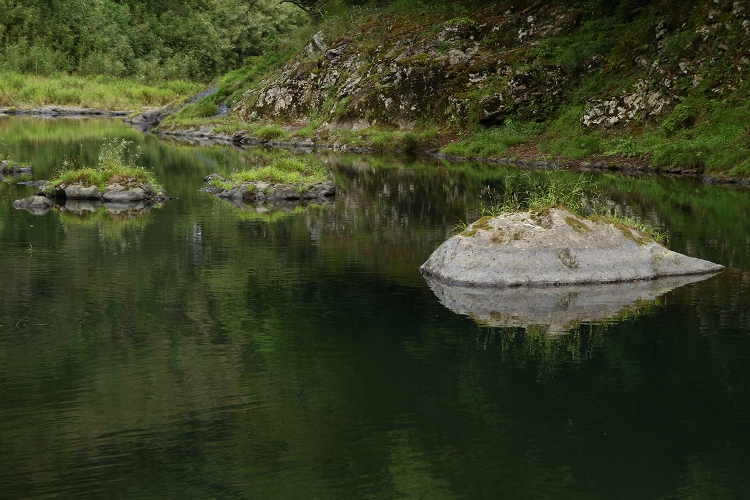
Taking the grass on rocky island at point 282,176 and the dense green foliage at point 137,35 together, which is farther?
the dense green foliage at point 137,35

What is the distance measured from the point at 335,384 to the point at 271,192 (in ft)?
71.1

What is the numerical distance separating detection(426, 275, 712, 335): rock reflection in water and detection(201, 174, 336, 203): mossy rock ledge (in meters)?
15.5

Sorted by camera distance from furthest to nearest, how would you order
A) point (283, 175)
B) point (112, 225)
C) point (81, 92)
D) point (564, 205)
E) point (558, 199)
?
point (81, 92), point (283, 175), point (112, 225), point (558, 199), point (564, 205)

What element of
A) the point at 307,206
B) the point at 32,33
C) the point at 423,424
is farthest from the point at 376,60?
the point at 32,33

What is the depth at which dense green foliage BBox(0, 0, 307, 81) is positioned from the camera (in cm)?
11444

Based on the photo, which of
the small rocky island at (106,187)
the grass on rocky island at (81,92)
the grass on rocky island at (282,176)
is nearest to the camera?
the small rocky island at (106,187)

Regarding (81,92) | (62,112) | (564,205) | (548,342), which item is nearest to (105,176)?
(564,205)

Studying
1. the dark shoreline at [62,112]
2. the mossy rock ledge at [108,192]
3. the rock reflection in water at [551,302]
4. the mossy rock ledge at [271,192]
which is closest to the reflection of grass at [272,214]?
the mossy rock ledge at [271,192]

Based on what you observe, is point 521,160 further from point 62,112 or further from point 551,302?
point 62,112

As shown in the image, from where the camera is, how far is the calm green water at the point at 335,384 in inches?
413

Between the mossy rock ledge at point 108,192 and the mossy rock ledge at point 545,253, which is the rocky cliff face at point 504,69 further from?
the mossy rock ledge at point 545,253

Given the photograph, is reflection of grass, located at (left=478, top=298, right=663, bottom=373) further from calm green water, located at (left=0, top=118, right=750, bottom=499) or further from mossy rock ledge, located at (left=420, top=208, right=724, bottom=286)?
mossy rock ledge, located at (left=420, top=208, right=724, bottom=286)

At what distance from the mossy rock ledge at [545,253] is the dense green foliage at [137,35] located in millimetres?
94930

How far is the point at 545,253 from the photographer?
19.1m
